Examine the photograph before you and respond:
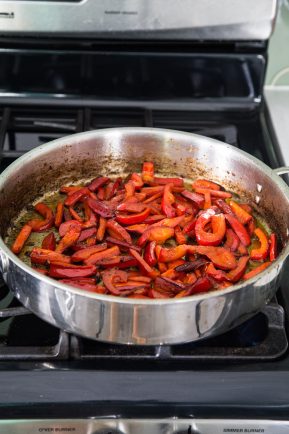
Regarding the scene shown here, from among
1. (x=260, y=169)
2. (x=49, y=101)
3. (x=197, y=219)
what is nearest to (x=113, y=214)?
(x=197, y=219)

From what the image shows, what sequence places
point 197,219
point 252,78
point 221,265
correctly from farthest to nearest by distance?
1. point 252,78
2. point 197,219
3. point 221,265

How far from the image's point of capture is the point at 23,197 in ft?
4.18

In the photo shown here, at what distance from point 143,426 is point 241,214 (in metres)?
0.43

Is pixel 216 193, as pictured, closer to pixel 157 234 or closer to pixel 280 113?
pixel 157 234

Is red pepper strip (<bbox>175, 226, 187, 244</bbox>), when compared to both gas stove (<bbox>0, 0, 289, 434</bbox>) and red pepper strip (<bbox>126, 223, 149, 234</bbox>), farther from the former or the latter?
gas stove (<bbox>0, 0, 289, 434</bbox>)

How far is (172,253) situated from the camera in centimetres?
115

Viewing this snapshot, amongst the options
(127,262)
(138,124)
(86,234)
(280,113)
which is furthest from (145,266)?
(280,113)

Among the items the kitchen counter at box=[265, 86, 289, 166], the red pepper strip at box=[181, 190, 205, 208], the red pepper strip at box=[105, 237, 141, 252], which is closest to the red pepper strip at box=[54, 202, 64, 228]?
the red pepper strip at box=[105, 237, 141, 252]

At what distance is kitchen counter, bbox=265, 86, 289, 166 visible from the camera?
4.87 ft

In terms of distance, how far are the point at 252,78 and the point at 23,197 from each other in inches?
24.7

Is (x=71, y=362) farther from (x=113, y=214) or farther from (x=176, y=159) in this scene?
(x=176, y=159)

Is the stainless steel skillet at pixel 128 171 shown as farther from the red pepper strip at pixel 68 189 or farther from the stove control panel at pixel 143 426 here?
the stove control panel at pixel 143 426

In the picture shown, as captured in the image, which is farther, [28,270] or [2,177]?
[2,177]

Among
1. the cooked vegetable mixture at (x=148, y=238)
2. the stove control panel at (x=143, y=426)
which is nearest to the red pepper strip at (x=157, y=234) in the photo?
the cooked vegetable mixture at (x=148, y=238)
